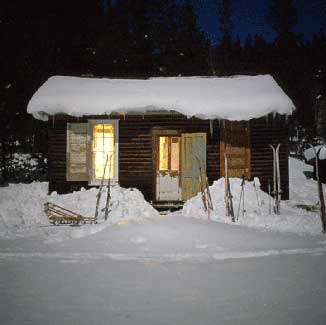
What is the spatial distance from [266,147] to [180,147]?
318 centimetres

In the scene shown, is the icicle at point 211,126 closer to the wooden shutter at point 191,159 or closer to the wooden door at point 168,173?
the wooden shutter at point 191,159

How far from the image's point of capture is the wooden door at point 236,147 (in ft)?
40.9

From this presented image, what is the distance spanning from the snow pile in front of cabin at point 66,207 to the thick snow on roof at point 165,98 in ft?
9.40

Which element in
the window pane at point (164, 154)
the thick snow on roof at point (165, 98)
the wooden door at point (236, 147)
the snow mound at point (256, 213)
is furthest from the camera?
the window pane at point (164, 154)

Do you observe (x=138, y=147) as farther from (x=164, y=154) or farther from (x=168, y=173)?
(x=164, y=154)

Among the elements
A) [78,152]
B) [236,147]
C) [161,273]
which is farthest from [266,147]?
[161,273]

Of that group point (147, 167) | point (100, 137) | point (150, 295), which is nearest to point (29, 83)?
point (100, 137)

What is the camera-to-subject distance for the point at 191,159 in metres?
12.4

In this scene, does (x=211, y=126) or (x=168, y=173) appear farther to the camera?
(x=168, y=173)

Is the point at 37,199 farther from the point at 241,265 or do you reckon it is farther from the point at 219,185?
the point at 241,265

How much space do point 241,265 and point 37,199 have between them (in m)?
8.10

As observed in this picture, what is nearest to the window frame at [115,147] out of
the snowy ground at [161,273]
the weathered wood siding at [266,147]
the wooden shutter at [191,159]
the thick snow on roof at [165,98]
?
the thick snow on roof at [165,98]

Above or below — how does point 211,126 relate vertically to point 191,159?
above

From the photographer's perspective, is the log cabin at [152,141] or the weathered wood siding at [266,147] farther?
the weathered wood siding at [266,147]
